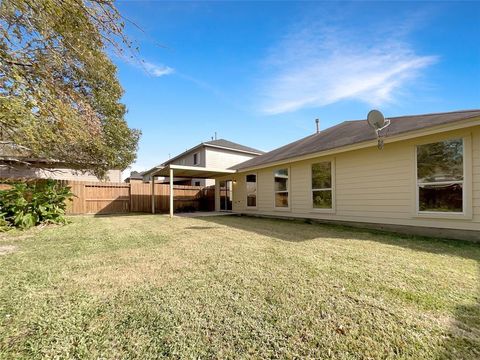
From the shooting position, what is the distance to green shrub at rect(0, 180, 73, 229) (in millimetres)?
A: 7113

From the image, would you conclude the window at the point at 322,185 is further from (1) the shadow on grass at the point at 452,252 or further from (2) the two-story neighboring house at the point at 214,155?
(2) the two-story neighboring house at the point at 214,155

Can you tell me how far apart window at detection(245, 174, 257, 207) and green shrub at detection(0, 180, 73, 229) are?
26.7ft

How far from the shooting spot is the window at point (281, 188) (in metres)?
10.4

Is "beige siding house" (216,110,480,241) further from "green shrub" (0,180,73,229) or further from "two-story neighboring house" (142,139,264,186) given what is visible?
"two-story neighboring house" (142,139,264,186)

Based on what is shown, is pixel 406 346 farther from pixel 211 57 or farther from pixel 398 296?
pixel 211 57

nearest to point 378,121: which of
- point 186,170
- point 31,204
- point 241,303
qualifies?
point 241,303

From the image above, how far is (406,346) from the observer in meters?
1.82

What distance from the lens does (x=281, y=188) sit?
1071 centimetres

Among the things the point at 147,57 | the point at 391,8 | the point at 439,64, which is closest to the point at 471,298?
the point at 147,57

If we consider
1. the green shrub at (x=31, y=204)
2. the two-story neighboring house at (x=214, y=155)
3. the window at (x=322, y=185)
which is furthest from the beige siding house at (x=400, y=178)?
the two-story neighboring house at (x=214, y=155)

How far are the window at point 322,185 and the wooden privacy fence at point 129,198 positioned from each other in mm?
9986

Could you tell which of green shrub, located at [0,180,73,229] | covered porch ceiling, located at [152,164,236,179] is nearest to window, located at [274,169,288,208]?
covered porch ceiling, located at [152,164,236,179]

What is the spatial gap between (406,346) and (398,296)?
946 millimetres

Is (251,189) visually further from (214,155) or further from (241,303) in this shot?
(241,303)
